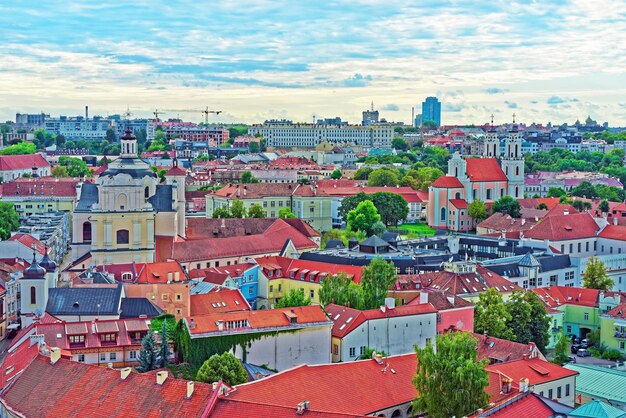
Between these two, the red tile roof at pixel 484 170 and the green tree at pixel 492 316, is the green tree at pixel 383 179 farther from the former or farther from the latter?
the green tree at pixel 492 316

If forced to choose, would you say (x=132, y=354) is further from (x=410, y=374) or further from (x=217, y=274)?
(x=217, y=274)

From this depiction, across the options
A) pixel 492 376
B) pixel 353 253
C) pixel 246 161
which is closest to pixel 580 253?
pixel 353 253

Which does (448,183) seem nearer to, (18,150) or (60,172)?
(60,172)

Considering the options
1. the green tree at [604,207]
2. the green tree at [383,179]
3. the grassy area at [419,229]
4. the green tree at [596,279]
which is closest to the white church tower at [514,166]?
the grassy area at [419,229]

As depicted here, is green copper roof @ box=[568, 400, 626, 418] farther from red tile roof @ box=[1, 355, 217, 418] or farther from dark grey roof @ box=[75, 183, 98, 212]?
dark grey roof @ box=[75, 183, 98, 212]

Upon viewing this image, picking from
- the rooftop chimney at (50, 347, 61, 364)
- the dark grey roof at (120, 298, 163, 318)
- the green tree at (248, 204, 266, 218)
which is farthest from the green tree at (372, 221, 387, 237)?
the rooftop chimney at (50, 347, 61, 364)

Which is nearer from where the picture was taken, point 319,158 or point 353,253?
point 353,253

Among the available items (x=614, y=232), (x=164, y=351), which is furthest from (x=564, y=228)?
(x=164, y=351)
